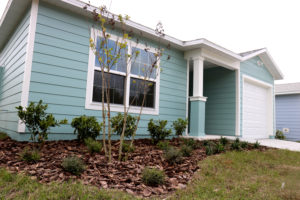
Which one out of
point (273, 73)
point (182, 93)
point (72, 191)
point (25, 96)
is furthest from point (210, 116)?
point (72, 191)

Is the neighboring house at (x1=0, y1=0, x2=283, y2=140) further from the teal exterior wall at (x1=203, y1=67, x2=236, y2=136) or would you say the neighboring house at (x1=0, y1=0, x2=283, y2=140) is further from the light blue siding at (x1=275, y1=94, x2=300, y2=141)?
the light blue siding at (x1=275, y1=94, x2=300, y2=141)

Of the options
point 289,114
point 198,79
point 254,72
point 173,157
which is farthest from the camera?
point 289,114

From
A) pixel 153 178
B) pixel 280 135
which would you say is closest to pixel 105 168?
pixel 153 178

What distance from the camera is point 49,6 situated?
4.69m

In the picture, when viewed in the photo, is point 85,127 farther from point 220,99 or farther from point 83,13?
point 220,99

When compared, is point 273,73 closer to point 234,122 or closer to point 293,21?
point 293,21

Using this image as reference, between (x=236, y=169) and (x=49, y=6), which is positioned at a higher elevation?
(x=49, y=6)

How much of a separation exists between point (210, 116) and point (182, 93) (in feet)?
8.22

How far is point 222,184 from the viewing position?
288 cm

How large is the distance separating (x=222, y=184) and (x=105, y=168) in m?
1.61

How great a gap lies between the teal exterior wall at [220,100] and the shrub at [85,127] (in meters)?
5.70

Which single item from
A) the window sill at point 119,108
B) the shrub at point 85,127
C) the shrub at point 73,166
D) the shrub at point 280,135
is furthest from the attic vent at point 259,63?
the shrub at point 73,166

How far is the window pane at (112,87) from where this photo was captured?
527cm

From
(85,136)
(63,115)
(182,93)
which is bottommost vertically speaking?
(85,136)
